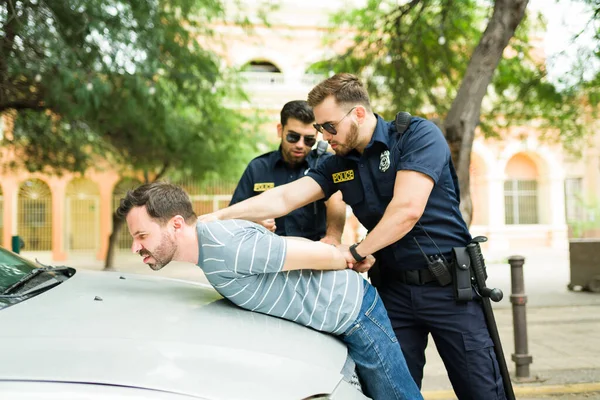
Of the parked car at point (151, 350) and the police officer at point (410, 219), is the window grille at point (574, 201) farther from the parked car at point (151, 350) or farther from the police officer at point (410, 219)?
the parked car at point (151, 350)

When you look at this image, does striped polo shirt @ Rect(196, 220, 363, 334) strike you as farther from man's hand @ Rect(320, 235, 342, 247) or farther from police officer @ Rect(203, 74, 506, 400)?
man's hand @ Rect(320, 235, 342, 247)

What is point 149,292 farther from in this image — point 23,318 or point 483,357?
point 483,357

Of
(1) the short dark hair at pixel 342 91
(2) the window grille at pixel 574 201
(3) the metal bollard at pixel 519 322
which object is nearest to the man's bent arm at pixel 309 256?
(1) the short dark hair at pixel 342 91

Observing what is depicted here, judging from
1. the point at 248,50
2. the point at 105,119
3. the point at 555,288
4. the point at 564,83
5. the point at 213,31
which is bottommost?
the point at 555,288

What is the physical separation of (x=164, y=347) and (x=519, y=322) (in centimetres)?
398

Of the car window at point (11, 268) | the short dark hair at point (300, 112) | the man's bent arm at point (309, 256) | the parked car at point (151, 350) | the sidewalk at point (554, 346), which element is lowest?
the sidewalk at point (554, 346)

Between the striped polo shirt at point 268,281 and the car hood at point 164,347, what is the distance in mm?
56

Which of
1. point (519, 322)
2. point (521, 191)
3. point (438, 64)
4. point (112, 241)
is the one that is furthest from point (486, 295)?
point (521, 191)

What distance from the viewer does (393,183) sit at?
2674 mm

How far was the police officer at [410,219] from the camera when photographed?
2.47m

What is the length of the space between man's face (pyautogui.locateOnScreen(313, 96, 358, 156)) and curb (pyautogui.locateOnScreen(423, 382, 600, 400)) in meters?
2.55

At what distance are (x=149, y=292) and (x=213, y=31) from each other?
9.17 meters

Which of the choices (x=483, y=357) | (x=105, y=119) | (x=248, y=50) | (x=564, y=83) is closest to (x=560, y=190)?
(x=248, y=50)

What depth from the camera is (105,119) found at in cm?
984
